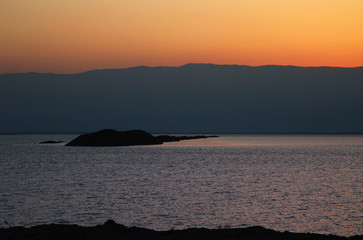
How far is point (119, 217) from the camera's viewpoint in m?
31.9

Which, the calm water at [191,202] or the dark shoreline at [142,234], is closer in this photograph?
the dark shoreline at [142,234]

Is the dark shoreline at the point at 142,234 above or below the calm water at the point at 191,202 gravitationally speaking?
above

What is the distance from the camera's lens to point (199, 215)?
3247cm

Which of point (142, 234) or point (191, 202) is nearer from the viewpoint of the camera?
point (142, 234)

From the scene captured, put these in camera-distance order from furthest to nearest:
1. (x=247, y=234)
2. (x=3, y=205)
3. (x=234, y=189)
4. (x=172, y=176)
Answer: (x=172, y=176)
(x=234, y=189)
(x=3, y=205)
(x=247, y=234)

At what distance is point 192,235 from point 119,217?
12.5 m

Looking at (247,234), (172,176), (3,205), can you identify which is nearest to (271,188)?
(172,176)

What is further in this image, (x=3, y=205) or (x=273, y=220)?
(x=3, y=205)

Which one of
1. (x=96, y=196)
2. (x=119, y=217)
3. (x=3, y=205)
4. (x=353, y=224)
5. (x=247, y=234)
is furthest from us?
(x=96, y=196)

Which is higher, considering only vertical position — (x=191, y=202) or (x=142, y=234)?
(x=142, y=234)

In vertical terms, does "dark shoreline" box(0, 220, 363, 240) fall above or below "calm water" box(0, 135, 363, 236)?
above

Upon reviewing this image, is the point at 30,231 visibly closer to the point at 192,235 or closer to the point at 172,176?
the point at 192,235

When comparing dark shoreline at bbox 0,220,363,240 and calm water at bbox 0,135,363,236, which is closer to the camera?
dark shoreline at bbox 0,220,363,240

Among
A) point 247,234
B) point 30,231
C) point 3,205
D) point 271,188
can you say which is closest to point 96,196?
point 3,205
